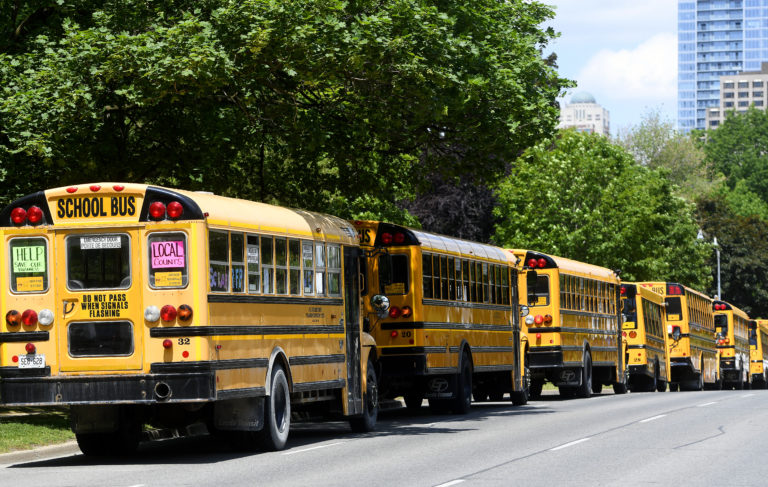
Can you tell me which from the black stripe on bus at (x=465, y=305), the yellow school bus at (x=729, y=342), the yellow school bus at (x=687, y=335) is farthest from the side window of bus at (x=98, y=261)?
the yellow school bus at (x=729, y=342)

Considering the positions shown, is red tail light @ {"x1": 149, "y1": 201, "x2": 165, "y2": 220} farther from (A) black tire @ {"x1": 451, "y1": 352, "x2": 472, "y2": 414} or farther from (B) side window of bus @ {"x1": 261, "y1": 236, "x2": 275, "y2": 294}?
(A) black tire @ {"x1": 451, "y1": 352, "x2": 472, "y2": 414}

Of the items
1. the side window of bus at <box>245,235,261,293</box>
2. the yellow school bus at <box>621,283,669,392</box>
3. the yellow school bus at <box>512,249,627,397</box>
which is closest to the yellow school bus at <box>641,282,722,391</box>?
the yellow school bus at <box>621,283,669,392</box>

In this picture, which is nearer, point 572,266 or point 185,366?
point 185,366

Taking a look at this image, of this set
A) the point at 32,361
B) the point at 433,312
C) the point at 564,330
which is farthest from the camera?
the point at 564,330

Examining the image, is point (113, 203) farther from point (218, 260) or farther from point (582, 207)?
point (582, 207)

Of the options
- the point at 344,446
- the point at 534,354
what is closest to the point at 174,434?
the point at 344,446

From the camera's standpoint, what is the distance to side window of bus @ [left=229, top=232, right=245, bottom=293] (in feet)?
51.2

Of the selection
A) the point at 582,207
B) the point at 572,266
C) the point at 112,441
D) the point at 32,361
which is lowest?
the point at 112,441

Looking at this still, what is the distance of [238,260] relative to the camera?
1575 centimetres

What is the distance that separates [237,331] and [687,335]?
31.8 m

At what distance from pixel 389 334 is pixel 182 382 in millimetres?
8315

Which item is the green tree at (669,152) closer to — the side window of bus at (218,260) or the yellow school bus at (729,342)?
the yellow school bus at (729,342)

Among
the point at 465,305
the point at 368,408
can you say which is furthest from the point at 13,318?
the point at 465,305

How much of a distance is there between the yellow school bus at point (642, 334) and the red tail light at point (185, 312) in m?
25.4
